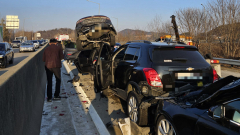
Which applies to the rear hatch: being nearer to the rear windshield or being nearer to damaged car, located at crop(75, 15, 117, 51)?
the rear windshield

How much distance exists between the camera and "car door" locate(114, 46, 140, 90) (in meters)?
5.71

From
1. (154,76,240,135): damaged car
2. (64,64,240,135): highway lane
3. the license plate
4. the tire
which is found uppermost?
the license plate

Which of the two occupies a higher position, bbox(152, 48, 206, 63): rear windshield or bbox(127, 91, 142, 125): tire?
bbox(152, 48, 206, 63): rear windshield

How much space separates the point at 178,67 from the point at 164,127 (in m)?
1.67

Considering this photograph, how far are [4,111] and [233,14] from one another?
69.0ft

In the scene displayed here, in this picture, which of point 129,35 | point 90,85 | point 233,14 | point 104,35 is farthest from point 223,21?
point 129,35

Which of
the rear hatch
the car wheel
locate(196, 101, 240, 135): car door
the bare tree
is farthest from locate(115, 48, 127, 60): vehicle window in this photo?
the bare tree

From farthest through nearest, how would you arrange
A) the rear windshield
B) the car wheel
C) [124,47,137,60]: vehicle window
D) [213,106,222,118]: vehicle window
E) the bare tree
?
the bare tree → [124,47,137,60]: vehicle window → the rear windshield → the car wheel → [213,106,222,118]: vehicle window

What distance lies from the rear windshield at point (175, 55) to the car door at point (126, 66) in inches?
22.7

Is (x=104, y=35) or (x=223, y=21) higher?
(x=223, y=21)

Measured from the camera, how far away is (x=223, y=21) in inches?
822

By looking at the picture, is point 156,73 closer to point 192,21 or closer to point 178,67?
point 178,67

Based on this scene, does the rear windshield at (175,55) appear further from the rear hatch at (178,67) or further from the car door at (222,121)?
the car door at (222,121)

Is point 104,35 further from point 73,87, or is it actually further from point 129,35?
point 129,35
